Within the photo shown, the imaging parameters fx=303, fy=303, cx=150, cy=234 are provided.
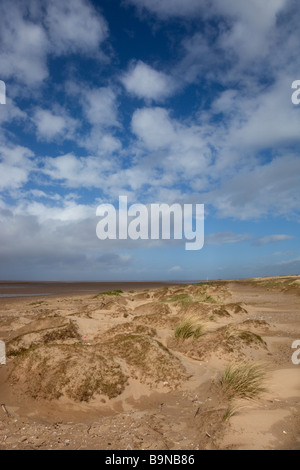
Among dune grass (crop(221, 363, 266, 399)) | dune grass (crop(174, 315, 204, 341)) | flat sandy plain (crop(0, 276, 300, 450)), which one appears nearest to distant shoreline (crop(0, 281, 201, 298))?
dune grass (crop(174, 315, 204, 341))

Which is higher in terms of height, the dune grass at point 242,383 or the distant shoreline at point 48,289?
the dune grass at point 242,383

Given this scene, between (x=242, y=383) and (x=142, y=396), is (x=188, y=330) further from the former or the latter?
(x=242, y=383)

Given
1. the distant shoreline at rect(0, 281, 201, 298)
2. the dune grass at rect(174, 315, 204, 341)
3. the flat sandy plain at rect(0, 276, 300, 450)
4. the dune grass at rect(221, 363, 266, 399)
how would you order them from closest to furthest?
the flat sandy plain at rect(0, 276, 300, 450) → the dune grass at rect(221, 363, 266, 399) → the dune grass at rect(174, 315, 204, 341) → the distant shoreline at rect(0, 281, 201, 298)

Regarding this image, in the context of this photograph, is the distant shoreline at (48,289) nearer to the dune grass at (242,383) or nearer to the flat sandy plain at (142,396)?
the flat sandy plain at (142,396)

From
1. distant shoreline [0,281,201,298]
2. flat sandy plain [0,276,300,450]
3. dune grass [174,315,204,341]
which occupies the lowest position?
distant shoreline [0,281,201,298]

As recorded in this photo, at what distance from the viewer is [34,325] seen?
10883 mm

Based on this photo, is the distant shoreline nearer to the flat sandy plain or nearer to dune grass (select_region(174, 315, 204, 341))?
dune grass (select_region(174, 315, 204, 341))

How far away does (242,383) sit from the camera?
18.5 feet

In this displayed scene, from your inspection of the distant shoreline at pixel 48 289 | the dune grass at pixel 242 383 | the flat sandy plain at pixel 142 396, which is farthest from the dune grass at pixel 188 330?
the distant shoreline at pixel 48 289

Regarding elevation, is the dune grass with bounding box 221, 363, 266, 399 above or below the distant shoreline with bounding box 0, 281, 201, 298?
above

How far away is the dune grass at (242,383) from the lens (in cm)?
546

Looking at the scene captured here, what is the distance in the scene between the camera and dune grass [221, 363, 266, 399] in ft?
17.9
